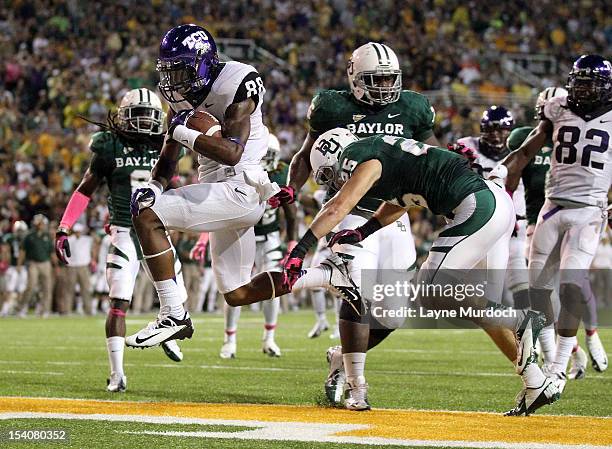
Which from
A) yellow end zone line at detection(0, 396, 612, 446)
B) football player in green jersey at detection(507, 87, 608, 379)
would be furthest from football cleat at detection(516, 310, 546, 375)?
football player in green jersey at detection(507, 87, 608, 379)

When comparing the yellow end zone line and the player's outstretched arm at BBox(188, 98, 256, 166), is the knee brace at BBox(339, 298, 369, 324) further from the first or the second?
the player's outstretched arm at BBox(188, 98, 256, 166)

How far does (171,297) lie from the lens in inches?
223

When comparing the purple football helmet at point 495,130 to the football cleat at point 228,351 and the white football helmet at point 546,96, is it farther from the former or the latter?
the football cleat at point 228,351

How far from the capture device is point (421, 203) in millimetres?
5504

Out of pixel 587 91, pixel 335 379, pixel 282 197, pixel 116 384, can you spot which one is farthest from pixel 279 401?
pixel 587 91

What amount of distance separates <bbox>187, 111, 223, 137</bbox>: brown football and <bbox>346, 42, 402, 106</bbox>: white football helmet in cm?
103

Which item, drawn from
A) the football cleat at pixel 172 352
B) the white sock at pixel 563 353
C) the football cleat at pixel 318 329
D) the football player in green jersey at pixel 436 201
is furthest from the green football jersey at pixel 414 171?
the football cleat at pixel 318 329

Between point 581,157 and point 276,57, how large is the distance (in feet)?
53.0

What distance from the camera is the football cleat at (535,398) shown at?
18.3 ft

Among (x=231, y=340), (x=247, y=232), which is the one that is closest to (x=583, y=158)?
→ (x=247, y=232)

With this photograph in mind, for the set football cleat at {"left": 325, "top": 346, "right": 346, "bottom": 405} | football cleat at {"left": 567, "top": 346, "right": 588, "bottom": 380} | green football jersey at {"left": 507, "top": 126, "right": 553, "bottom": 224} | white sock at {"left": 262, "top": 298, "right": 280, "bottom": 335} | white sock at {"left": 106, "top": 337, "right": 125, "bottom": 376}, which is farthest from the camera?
Result: white sock at {"left": 262, "top": 298, "right": 280, "bottom": 335}

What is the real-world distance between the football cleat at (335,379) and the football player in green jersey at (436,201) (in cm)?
57

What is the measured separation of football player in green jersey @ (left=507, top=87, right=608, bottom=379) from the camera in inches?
302

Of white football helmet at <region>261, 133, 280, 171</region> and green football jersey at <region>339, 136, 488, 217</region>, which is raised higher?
green football jersey at <region>339, 136, 488, 217</region>
